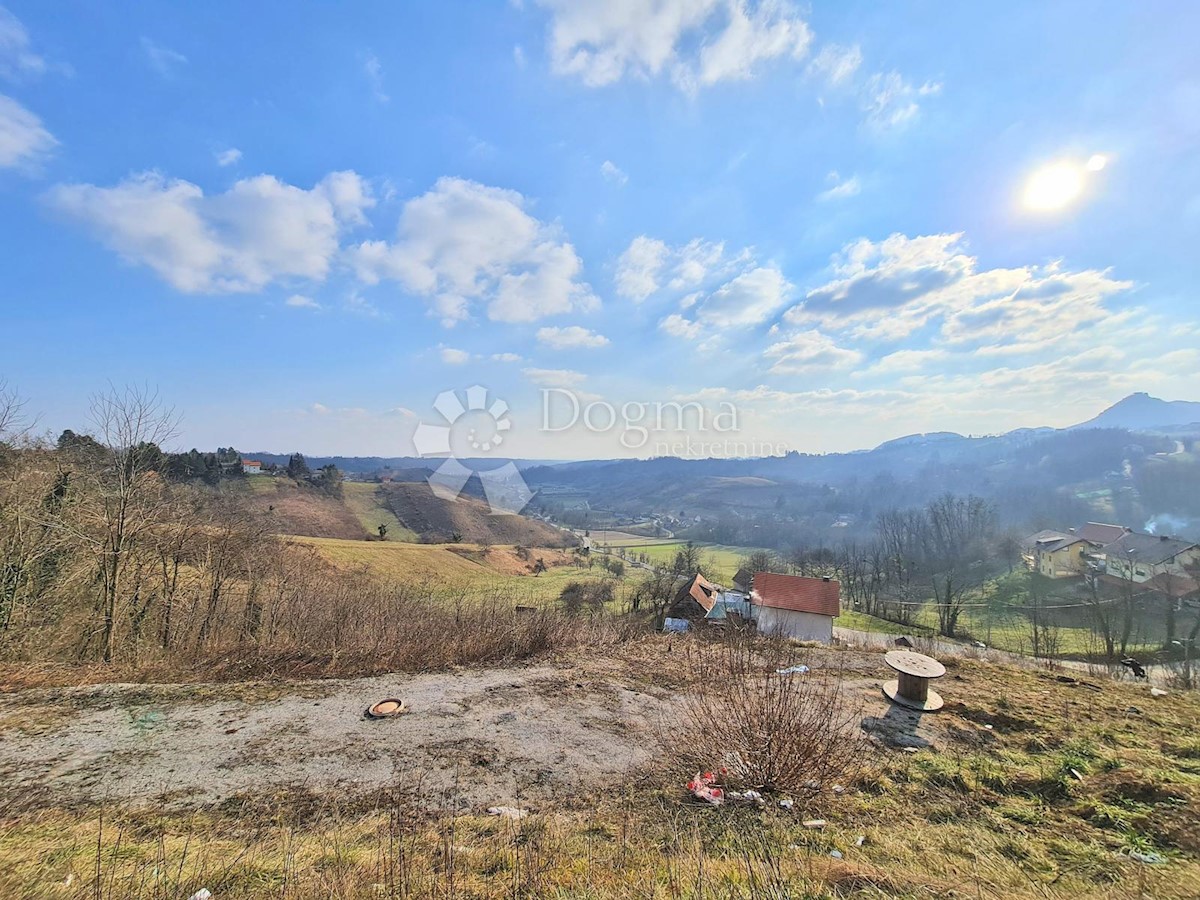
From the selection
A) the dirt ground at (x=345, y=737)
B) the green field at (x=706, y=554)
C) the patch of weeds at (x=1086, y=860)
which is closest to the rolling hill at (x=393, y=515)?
the green field at (x=706, y=554)

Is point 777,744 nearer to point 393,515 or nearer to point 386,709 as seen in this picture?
point 386,709

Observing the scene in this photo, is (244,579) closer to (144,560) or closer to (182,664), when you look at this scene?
(144,560)

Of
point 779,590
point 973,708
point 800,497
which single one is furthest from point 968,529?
point 973,708

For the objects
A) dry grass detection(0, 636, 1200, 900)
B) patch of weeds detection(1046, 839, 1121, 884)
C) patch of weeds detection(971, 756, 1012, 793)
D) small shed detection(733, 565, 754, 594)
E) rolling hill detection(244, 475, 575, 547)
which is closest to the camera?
dry grass detection(0, 636, 1200, 900)

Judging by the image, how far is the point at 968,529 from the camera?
67.3 meters

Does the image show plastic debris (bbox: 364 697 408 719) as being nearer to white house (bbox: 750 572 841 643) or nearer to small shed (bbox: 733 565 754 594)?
white house (bbox: 750 572 841 643)

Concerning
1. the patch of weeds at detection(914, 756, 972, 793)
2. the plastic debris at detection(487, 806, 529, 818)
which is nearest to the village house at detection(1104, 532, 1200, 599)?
the patch of weeds at detection(914, 756, 972, 793)

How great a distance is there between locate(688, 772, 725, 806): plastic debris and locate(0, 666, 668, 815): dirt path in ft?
3.36

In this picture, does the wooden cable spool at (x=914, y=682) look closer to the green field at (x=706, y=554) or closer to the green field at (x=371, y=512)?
the green field at (x=706, y=554)

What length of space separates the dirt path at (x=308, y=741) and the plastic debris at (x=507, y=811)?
0.49 feet

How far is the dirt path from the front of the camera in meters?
5.12

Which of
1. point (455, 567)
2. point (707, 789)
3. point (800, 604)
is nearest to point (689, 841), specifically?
point (707, 789)

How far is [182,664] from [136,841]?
602 centimetres

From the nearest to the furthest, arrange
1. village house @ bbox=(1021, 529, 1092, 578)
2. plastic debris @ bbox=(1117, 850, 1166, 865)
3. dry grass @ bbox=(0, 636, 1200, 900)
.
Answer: dry grass @ bbox=(0, 636, 1200, 900), plastic debris @ bbox=(1117, 850, 1166, 865), village house @ bbox=(1021, 529, 1092, 578)
